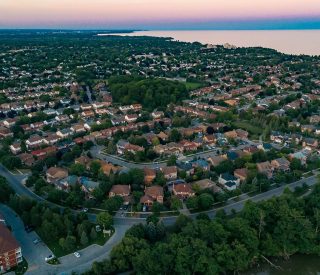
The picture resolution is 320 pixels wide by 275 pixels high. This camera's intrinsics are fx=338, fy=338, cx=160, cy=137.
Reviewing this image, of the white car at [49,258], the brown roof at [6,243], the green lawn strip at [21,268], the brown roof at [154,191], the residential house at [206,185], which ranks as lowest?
the green lawn strip at [21,268]

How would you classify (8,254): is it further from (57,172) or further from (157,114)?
(157,114)

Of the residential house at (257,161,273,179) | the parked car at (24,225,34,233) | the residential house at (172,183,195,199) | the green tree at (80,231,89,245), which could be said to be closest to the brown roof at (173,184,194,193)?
the residential house at (172,183,195,199)

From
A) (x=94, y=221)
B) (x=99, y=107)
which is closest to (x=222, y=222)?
(x=94, y=221)

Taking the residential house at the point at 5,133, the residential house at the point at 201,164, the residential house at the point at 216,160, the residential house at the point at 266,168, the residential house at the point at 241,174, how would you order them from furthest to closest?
the residential house at the point at 5,133
the residential house at the point at 216,160
the residential house at the point at 201,164
the residential house at the point at 266,168
the residential house at the point at 241,174

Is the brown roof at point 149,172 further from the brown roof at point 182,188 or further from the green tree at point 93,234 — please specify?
the green tree at point 93,234

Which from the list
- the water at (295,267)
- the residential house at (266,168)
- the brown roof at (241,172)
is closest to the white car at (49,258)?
the water at (295,267)

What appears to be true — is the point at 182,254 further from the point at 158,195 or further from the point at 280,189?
the point at 280,189
